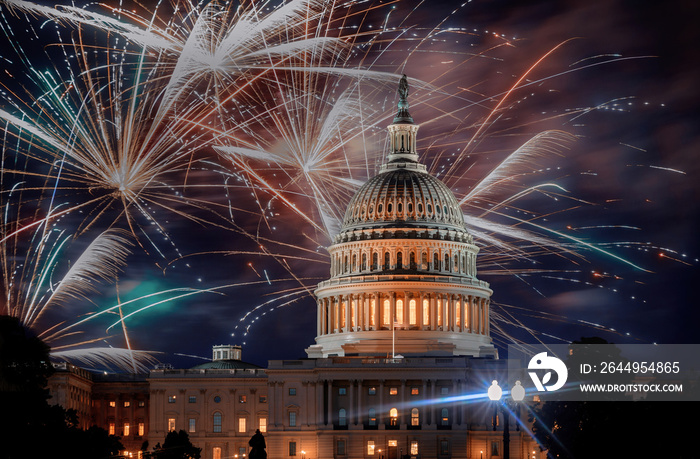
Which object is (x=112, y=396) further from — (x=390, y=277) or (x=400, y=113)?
(x=400, y=113)

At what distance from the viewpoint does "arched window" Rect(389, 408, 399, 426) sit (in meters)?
164

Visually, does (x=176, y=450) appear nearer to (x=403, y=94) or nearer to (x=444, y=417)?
(x=444, y=417)

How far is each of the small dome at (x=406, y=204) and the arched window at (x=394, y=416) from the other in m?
27.1

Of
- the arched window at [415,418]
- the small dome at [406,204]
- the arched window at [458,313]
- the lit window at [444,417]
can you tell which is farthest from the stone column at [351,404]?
the small dome at [406,204]

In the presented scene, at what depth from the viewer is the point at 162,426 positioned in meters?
174

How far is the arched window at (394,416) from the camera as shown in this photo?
16450cm

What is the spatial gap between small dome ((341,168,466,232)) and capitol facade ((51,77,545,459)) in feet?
0.51

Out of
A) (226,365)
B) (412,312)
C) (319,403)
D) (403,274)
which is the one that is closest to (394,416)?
(319,403)

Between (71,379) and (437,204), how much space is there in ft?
146

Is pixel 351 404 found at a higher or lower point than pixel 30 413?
higher

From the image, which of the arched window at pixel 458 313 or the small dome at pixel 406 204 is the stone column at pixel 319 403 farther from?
the small dome at pixel 406 204

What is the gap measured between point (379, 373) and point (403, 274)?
1997 centimetres

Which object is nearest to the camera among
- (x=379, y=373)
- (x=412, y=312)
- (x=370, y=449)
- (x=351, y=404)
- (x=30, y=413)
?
(x=30, y=413)

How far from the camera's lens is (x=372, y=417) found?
541 feet
